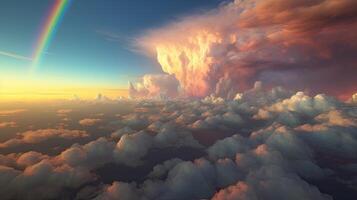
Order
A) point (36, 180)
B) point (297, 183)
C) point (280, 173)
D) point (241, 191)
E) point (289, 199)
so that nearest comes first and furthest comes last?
point (241, 191), point (289, 199), point (297, 183), point (280, 173), point (36, 180)

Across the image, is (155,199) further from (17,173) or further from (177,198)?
(17,173)

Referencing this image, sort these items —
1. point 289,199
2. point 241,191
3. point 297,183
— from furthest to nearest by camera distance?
point 297,183 < point 289,199 < point 241,191

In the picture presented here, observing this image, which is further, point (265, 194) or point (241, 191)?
point (265, 194)

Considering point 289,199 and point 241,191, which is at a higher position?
point 241,191

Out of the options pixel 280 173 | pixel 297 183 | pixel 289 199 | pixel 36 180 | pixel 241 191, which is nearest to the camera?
pixel 241 191

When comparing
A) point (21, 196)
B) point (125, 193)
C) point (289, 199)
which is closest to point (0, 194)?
point (21, 196)

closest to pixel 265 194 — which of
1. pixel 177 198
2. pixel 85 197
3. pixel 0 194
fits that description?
pixel 177 198

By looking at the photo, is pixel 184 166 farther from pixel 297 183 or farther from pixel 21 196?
pixel 21 196

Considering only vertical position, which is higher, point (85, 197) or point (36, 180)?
point (36, 180)

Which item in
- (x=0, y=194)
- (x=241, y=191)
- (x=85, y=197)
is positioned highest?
(x=241, y=191)
